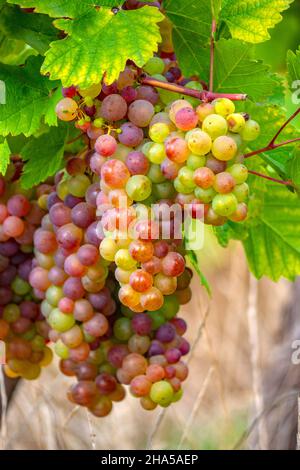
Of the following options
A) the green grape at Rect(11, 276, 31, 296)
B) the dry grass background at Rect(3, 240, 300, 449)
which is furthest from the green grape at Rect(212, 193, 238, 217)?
the dry grass background at Rect(3, 240, 300, 449)

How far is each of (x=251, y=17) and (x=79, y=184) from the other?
24 cm

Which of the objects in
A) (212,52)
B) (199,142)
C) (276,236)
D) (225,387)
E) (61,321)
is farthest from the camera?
(225,387)

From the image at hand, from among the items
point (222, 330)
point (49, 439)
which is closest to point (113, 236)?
point (49, 439)

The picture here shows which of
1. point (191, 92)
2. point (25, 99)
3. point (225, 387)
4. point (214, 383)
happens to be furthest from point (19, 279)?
point (225, 387)

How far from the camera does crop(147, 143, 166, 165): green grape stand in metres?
0.65

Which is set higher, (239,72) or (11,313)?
(239,72)

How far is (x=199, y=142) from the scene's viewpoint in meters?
0.62

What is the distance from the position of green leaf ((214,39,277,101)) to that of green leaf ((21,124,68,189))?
18 cm

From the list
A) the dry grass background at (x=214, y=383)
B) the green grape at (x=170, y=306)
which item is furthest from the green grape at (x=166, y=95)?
the dry grass background at (x=214, y=383)

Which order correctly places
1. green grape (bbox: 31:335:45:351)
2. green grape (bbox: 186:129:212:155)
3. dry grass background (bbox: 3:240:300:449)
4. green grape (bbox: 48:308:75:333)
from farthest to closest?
1. dry grass background (bbox: 3:240:300:449)
2. green grape (bbox: 31:335:45:351)
3. green grape (bbox: 48:308:75:333)
4. green grape (bbox: 186:129:212:155)

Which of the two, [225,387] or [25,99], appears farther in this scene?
[225,387]

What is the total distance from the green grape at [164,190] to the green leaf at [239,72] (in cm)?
14

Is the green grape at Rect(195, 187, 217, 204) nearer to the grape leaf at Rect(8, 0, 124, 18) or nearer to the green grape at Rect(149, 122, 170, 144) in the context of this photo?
the green grape at Rect(149, 122, 170, 144)

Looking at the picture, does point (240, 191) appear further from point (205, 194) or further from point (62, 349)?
point (62, 349)
